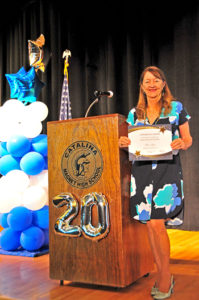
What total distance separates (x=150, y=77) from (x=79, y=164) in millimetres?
657

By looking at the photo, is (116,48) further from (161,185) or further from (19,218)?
(161,185)

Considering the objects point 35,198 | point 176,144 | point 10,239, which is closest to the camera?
point 176,144

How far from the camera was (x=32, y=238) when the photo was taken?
10.4 feet

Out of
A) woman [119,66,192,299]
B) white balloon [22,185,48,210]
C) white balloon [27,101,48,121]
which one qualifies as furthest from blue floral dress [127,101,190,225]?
white balloon [27,101,48,121]

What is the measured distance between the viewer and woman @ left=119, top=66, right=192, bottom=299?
2.00 meters

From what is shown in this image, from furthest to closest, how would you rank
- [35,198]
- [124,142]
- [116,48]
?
[116,48], [35,198], [124,142]

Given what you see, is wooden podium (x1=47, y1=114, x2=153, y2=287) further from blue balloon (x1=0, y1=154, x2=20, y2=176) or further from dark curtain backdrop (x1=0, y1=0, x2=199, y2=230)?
dark curtain backdrop (x1=0, y1=0, x2=199, y2=230)

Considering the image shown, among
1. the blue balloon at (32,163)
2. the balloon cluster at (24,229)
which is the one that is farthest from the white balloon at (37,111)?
the balloon cluster at (24,229)

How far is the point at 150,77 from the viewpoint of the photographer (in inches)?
82.4

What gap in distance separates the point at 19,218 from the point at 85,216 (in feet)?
3.76

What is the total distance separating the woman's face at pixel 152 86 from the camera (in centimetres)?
208

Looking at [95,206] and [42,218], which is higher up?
[95,206]

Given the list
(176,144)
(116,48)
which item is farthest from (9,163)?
(116,48)

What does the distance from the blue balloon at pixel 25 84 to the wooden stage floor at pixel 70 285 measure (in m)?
1.51
